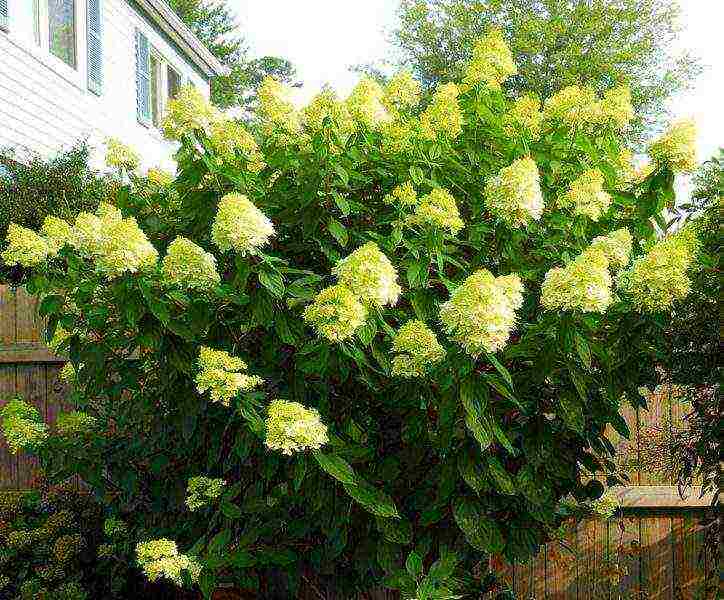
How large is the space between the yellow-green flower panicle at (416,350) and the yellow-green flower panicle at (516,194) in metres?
0.44

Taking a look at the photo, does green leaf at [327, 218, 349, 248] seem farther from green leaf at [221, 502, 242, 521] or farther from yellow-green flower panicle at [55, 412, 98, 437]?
yellow-green flower panicle at [55, 412, 98, 437]

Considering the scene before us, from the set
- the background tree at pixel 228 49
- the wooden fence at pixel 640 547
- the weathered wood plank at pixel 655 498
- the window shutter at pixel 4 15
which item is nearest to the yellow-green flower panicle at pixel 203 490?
the wooden fence at pixel 640 547

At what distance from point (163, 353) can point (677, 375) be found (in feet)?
6.30

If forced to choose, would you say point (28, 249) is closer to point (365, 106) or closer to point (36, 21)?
point (365, 106)

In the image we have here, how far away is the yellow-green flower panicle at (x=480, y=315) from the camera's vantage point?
7.61 feet

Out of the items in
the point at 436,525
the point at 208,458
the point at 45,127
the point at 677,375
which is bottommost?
the point at 436,525

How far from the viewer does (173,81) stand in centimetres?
1362

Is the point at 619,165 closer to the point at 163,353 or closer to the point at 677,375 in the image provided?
the point at 677,375

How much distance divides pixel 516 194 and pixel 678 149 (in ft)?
2.02

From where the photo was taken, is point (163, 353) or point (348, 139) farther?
point (348, 139)

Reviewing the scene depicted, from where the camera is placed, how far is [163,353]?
9.39 feet

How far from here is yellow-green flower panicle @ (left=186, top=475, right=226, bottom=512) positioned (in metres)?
2.98

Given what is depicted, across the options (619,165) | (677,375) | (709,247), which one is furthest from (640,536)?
(619,165)

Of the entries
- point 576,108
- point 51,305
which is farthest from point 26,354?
point 576,108
